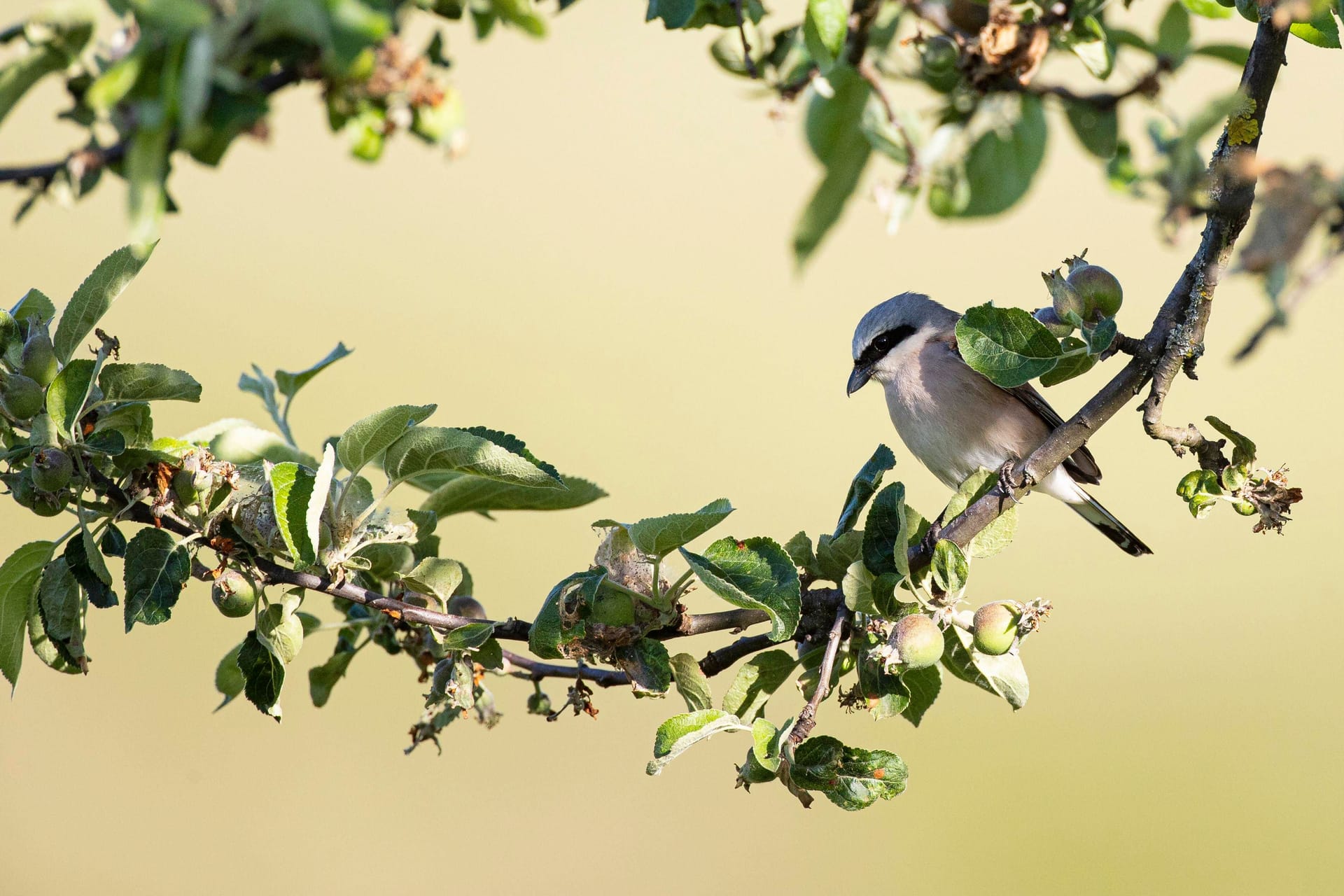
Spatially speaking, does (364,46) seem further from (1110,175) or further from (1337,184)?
(1110,175)

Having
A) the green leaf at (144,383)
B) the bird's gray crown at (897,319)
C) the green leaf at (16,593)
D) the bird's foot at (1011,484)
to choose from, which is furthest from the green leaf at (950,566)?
the bird's gray crown at (897,319)

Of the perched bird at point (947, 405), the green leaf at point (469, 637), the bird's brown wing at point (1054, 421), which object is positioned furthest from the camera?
the perched bird at point (947, 405)

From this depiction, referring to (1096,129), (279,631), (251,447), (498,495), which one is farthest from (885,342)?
(279,631)

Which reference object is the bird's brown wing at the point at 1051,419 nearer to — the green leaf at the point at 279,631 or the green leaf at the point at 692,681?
the green leaf at the point at 692,681

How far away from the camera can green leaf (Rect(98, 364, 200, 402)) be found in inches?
59.2

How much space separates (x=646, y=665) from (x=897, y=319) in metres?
2.34

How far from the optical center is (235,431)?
5.55 ft

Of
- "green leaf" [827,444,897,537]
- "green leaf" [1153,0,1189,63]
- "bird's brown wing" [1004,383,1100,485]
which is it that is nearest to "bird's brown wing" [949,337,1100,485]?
"bird's brown wing" [1004,383,1100,485]

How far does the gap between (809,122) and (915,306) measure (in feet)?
7.69

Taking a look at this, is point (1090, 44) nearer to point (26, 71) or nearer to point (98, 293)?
point (26, 71)

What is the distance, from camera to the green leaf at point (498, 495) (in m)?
1.71

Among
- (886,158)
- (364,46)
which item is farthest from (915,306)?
(364,46)

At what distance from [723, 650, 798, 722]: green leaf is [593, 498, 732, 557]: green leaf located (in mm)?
303

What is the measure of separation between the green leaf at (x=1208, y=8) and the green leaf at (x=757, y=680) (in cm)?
108
